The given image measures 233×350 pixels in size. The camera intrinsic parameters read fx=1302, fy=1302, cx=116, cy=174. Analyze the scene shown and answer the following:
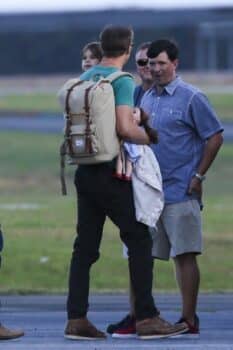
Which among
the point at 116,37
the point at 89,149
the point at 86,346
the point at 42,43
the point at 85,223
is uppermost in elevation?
the point at 116,37

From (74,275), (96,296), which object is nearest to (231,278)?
(96,296)

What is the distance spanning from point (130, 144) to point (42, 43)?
283 ft

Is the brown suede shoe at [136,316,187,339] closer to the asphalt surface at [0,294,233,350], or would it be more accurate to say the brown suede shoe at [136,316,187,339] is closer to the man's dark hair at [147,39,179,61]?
the asphalt surface at [0,294,233,350]

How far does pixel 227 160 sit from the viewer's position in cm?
3391

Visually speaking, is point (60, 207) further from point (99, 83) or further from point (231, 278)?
point (99, 83)

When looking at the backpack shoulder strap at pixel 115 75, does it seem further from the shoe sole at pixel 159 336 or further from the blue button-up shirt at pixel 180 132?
the shoe sole at pixel 159 336

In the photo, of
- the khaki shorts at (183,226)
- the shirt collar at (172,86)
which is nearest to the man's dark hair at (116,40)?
the shirt collar at (172,86)

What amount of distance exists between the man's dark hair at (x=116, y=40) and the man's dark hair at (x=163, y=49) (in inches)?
19.7

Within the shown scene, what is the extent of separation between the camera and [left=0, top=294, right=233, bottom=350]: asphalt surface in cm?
735

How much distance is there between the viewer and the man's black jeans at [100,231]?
25.0ft

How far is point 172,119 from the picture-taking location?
8039mm

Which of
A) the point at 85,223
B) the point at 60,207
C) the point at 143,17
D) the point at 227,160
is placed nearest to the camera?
the point at 85,223

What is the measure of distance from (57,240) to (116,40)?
10.2m

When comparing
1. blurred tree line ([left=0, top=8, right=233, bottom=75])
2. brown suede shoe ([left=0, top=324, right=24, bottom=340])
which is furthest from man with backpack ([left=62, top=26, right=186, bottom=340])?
blurred tree line ([left=0, top=8, right=233, bottom=75])
